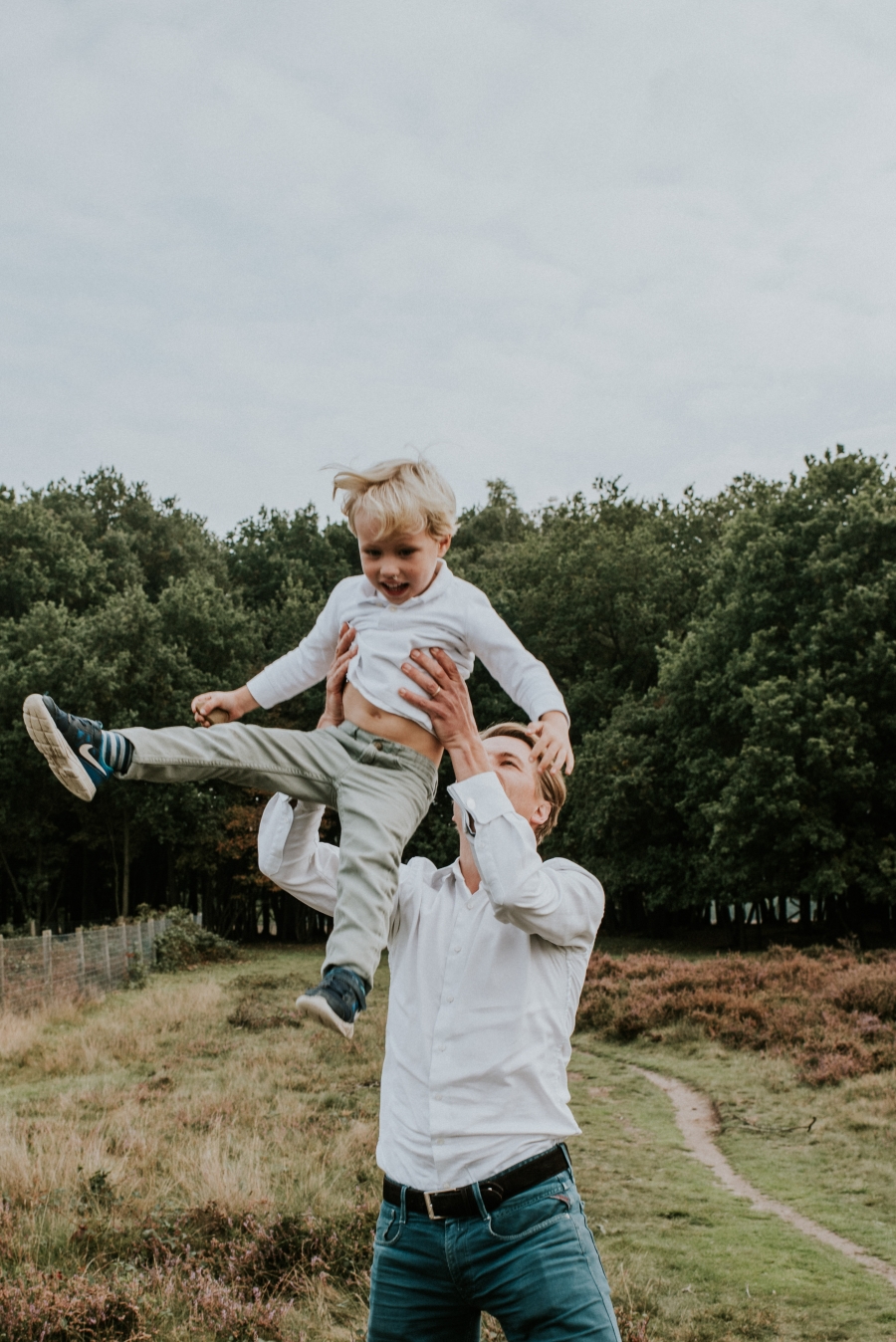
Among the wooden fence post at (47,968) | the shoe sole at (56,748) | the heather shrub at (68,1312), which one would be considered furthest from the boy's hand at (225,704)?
the wooden fence post at (47,968)

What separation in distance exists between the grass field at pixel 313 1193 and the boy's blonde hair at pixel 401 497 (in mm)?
3962

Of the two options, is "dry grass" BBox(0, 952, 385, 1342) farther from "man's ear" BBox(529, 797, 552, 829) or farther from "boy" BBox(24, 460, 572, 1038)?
"man's ear" BBox(529, 797, 552, 829)

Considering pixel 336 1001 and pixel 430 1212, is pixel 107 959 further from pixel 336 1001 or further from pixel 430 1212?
pixel 430 1212

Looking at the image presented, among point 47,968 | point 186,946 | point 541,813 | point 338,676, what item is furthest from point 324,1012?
point 186,946

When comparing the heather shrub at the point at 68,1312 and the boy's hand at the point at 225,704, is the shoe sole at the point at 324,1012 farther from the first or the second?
the heather shrub at the point at 68,1312

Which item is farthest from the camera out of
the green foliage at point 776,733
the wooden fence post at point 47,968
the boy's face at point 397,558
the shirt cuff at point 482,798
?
the green foliage at point 776,733

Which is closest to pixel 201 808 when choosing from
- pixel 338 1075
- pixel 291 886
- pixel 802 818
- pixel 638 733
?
pixel 638 733

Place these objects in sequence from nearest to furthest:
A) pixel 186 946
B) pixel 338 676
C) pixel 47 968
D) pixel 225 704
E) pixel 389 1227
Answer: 1. pixel 389 1227
2. pixel 338 676
3. pixel 225 704
4. pixel 47 968
5. pixel 186 946

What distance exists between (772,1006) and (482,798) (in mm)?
13877

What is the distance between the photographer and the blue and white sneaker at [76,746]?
8.91ft

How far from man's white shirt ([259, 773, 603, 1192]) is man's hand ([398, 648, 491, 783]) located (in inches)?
4.1

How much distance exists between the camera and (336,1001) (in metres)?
2.51

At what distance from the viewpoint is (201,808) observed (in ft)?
108

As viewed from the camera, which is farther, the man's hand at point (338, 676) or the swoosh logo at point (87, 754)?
the man's hand at point (338, 676)
